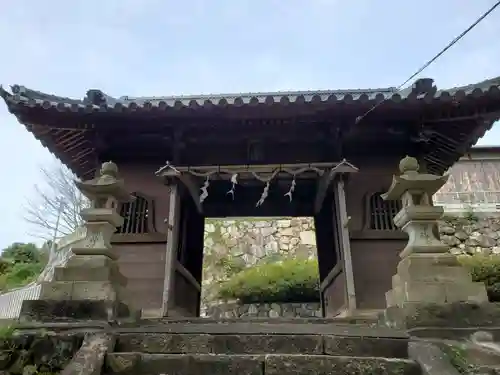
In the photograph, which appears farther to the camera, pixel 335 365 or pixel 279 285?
pixel 279 285

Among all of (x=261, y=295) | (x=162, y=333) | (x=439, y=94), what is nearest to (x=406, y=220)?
(x=439, y=94)

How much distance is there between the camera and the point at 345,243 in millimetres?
6633

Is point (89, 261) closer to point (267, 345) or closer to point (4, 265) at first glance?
point (267, 345)

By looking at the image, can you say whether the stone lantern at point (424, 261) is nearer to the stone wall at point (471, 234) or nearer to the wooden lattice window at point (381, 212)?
the wooden lattice window at point (381, 212)

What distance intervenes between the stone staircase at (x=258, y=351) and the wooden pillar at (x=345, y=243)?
190 cm

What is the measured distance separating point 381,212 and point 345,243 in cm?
116

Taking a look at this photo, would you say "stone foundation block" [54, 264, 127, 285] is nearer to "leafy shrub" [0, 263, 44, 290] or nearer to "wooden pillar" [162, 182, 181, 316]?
"wooden pillar" [162, 182, 181, 316]

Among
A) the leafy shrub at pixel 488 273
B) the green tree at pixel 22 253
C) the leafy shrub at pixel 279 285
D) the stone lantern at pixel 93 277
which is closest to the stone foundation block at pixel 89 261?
the stone lantern at pixel 93 277

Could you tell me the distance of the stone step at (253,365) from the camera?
11.3 ft

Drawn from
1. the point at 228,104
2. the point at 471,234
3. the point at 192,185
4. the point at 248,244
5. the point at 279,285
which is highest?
the point at 248,244

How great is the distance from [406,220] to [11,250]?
2163 centimetres

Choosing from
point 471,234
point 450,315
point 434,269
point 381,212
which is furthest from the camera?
point 471,234

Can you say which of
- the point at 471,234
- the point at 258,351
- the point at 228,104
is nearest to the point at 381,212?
the point at 228,104

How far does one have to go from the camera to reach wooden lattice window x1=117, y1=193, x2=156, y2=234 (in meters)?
7.41
